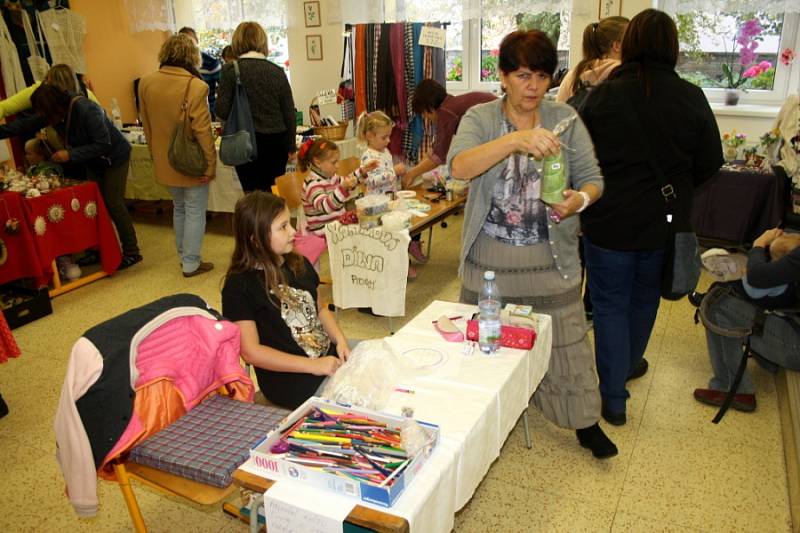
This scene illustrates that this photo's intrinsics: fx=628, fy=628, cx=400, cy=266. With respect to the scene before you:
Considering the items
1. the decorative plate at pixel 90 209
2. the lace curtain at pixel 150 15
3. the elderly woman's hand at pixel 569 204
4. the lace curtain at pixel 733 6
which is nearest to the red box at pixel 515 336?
the elderly woman's hand at pixel 569 204

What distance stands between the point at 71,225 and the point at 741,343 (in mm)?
3895

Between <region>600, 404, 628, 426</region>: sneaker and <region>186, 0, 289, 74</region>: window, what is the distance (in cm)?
520

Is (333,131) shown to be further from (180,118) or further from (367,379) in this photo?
(367,379)

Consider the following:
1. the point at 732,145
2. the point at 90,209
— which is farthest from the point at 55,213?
the point at 732,145

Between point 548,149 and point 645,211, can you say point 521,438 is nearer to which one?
point 645,211

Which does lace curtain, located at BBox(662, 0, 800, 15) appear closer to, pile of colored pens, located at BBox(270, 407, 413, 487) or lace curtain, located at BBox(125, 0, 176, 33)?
pile of colored pens, located at BBox(270, 407, 413, 487)

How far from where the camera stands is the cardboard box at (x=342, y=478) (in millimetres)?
1174

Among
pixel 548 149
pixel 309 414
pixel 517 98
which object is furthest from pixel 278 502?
pixel 517 98

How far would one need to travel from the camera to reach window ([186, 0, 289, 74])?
249 inches

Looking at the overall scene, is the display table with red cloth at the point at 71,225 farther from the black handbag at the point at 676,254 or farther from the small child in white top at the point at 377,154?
the black handbag at the point at 676,254

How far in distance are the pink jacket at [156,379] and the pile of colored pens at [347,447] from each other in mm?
496

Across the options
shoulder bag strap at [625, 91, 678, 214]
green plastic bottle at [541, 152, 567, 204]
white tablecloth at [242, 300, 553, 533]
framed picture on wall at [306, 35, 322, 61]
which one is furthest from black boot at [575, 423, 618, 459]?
framed picture on wall at [306, 35, 322, 61]

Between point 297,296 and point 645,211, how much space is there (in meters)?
1.23

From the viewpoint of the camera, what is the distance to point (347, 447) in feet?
4.24
